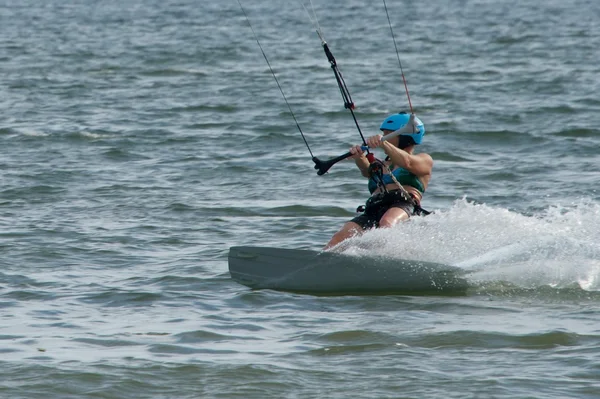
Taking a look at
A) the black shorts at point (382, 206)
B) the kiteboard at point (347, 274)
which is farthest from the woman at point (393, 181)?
the kiteboard at point (347, 274)

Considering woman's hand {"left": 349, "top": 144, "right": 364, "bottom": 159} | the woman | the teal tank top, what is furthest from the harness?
woman's hand {"left": 349, "top": 144, "right": 364, "bottom": 159}

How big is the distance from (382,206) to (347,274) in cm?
96

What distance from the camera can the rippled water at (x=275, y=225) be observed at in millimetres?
8289

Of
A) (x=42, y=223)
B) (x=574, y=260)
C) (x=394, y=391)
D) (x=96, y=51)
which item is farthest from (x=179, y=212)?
(x=96, y=51)

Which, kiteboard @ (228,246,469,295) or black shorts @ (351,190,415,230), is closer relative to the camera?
kiteboard @ (228,246,469,295)

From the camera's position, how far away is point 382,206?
11.1 m

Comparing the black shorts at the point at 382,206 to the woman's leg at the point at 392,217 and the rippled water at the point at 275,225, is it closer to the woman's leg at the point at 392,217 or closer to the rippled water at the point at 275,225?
the woman's leg at the point at 392,217

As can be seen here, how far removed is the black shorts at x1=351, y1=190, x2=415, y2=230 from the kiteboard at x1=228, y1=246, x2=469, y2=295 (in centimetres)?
68

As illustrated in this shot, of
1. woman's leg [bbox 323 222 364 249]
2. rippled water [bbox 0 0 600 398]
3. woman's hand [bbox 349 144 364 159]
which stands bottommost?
rippled water [bbox 0 0 600 398]

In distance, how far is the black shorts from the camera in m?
11.0

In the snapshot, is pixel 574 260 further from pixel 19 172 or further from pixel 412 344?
pixel 19 172

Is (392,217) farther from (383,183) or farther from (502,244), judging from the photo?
(502,244)

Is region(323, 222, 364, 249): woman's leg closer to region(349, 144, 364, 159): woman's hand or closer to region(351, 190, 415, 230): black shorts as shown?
region(351, 190, 415, 230): black shorts

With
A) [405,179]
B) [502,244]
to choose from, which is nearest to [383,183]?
[405,179]
